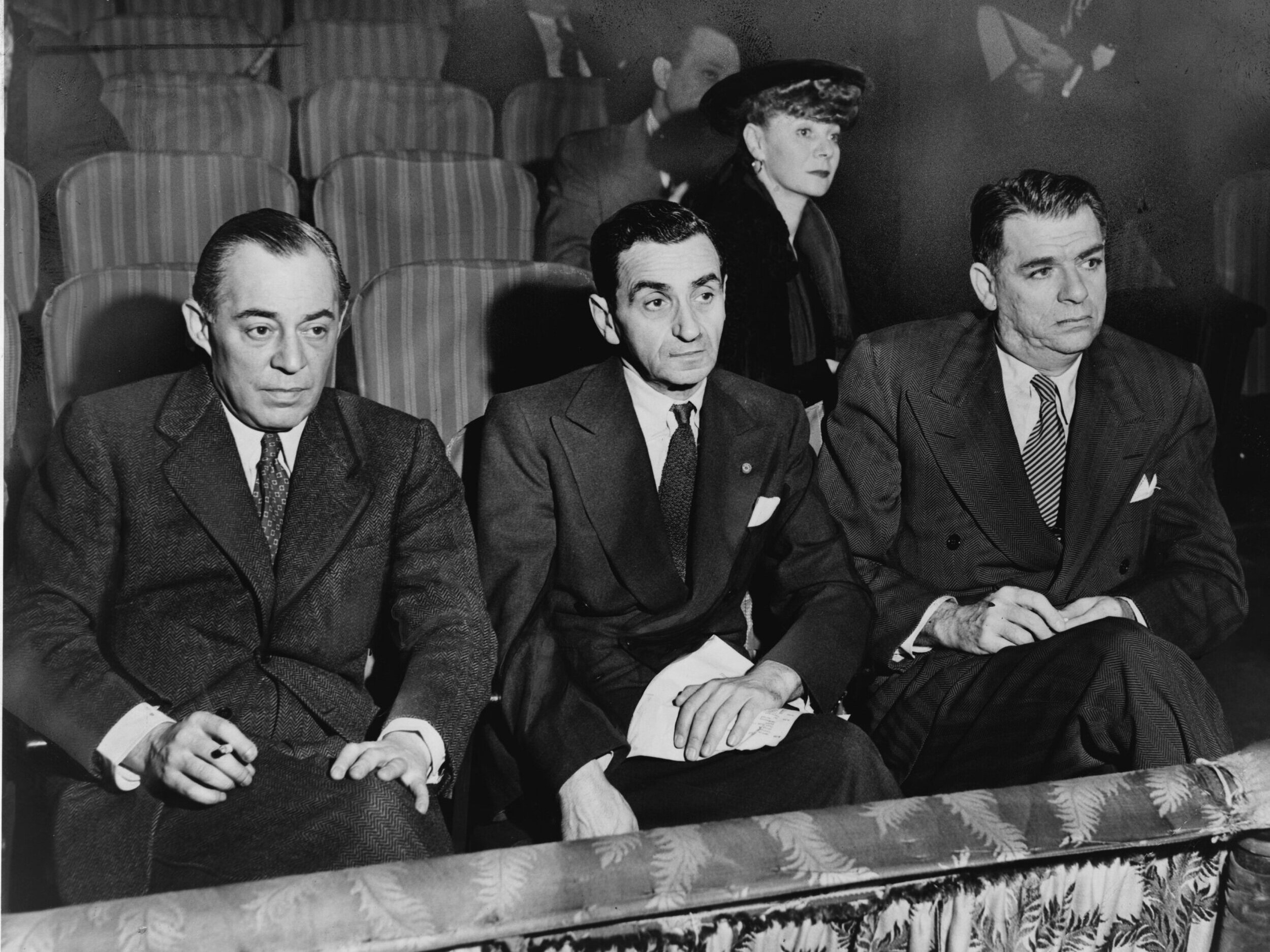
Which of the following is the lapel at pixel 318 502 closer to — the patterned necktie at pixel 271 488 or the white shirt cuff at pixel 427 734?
the patterned necktie at pixel 271 488

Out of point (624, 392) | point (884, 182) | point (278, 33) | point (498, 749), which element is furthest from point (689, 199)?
point (498, 749)

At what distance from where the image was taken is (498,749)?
1741mm

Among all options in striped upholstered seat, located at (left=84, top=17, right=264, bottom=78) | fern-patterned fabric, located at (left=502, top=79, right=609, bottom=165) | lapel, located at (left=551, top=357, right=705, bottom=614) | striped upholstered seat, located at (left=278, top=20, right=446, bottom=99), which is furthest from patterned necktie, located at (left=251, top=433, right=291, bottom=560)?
fern-patterned fabric, located at (left=502, top=79, right=609, bottom=165)

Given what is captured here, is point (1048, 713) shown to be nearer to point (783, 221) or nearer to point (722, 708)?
point (722, 708)

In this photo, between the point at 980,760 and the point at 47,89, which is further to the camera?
the point at 980,760

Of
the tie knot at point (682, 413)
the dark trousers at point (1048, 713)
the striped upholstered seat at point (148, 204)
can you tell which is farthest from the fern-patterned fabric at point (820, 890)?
the striped upholstered seat at point (148, 204)

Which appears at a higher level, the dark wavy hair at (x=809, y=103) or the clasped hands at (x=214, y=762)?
the dark wavy hair at (x=809, y=103)

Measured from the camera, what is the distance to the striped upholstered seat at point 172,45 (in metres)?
1.77

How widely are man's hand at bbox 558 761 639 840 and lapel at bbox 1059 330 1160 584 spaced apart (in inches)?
31.0

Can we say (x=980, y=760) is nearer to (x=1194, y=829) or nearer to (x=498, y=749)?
(x=1194, y=829)

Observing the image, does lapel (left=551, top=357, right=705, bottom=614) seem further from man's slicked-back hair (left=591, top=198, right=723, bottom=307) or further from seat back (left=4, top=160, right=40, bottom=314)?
seat back (left=4, top=160, right=40, bottom=314)

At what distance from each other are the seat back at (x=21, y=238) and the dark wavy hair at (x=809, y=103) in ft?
3.72

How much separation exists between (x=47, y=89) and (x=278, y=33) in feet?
1.24

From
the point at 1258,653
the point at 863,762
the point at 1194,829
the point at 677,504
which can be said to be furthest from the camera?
the point at 1258,653
